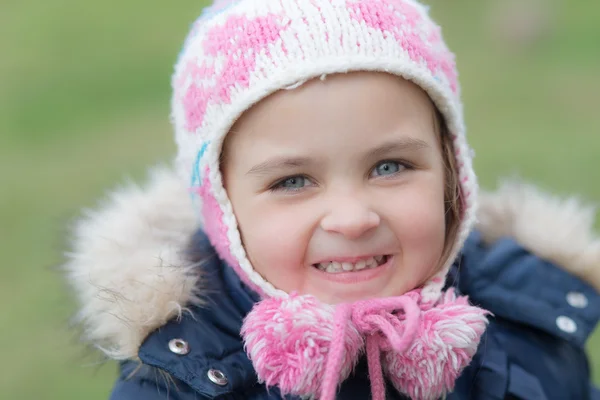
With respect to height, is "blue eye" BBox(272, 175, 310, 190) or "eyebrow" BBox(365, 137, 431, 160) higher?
"eyebrow" BBox(365, 137, 431, 160)

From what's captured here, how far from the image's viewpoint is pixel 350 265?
1.26 meters

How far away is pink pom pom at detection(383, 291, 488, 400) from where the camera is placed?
3.99 feet

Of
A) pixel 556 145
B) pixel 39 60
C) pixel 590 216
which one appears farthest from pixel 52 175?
pixel 590 216

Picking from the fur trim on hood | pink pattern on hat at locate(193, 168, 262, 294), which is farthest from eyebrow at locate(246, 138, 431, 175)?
the fur trim on hood

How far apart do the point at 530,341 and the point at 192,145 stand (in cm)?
74

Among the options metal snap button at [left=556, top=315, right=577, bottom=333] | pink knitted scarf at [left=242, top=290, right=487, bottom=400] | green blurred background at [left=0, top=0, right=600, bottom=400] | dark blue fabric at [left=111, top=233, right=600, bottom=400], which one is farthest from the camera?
green blurred background at [left=0, top=0, right=600, bottom=400]

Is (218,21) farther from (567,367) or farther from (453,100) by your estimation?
(567,367)

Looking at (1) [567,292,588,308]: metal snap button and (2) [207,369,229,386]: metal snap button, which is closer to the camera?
(2) [207,369,229,386]: metal snap button

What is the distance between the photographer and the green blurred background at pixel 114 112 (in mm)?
2526

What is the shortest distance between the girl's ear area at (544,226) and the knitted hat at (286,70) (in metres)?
0.36

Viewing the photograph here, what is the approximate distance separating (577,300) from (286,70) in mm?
799

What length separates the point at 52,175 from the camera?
3502 mm

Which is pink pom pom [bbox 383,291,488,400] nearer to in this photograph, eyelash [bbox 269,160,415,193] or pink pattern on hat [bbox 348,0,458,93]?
eyelash [bbox 269,160,415,193]

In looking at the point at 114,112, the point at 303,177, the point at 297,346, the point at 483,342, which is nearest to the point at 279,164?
the point at 303,177
